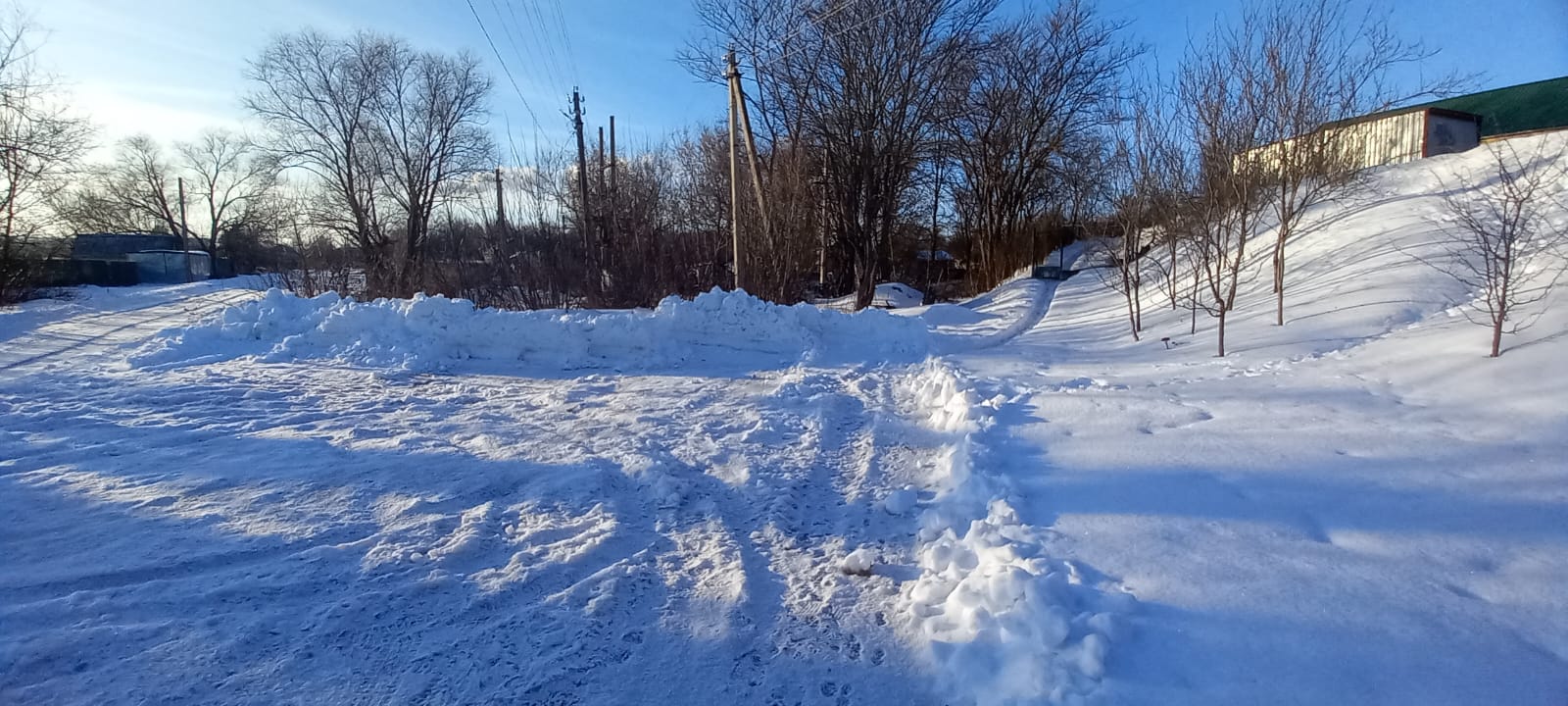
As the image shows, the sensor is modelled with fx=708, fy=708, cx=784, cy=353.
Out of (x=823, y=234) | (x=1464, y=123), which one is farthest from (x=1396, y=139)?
(x=823, y=234)

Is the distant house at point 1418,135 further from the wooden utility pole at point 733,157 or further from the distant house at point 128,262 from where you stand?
the distant house at point 128,262

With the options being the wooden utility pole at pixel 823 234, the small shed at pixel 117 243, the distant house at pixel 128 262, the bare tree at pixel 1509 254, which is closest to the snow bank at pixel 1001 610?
the bare tree at pixel 1509 254

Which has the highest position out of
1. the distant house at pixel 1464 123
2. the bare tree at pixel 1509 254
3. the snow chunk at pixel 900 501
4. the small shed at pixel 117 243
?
the distant house at pixel 1464 123

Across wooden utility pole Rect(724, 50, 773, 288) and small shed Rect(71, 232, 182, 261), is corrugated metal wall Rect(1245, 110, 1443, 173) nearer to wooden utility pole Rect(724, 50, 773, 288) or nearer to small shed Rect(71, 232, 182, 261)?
wooden utility pole Rect(724, 50, 773, 288)

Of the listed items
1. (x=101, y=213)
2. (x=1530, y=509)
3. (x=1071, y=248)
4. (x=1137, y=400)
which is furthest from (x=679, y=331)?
(x=101, y=213)

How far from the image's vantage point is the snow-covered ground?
8.62ft

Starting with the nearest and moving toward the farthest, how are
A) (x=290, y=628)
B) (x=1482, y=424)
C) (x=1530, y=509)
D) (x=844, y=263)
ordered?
1. (x=290, y=628)
2. (x=1530, y=509)
3. (x=1482, y=424)
4. (x=844, y=263)

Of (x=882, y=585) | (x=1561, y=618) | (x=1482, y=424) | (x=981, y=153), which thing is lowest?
(x=882, y=585)

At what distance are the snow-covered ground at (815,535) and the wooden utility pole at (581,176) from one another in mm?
11329

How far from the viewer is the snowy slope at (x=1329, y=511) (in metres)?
2.43

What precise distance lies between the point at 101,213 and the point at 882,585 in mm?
63777

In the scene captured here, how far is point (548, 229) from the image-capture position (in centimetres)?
1783

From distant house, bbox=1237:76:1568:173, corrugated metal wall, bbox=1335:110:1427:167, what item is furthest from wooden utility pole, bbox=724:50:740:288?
corrugated metal wall, bbox=1335:110:1427:167

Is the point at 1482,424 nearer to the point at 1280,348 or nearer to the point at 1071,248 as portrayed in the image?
the point at 1280,348
